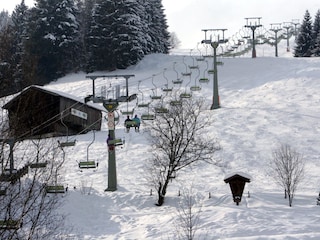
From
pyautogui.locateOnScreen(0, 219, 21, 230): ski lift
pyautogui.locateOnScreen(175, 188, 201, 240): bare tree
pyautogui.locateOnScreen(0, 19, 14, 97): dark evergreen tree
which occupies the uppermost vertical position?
pyautogui.locateOnScreen(0, 19, 14, 97): dark evergreen tree

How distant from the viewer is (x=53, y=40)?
60969 mm

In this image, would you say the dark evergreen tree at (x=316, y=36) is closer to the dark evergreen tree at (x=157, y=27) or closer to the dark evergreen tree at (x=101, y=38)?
the dark evergreen tree at (x=157, y=27)

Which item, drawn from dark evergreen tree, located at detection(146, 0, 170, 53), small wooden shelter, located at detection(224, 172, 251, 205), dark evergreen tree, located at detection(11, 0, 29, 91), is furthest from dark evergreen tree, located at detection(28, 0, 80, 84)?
small wooden shelter, located at detection(224, 172, 251, 205)

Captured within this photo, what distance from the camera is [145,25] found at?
201 feet

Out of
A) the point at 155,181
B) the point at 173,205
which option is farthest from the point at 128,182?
the point at 173,205

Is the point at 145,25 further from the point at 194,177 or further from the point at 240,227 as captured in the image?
the point at 240,227

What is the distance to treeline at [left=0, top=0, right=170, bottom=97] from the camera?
5841 cm

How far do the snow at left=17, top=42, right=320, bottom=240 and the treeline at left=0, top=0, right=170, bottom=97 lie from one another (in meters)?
14.4

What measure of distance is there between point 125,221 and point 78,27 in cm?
5005

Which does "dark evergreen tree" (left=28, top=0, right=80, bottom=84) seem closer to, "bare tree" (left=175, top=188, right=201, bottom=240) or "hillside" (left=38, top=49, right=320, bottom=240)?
"hillside" (left=38, top=49, right=320, bottom=240)

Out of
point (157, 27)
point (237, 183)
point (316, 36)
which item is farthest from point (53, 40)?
point (237, 183)

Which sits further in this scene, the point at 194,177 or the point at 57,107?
the point at 57,107

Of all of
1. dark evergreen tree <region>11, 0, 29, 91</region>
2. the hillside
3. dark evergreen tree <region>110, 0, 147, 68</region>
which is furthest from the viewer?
dark evergreen tree <region>110, 0, 147, 68</region>

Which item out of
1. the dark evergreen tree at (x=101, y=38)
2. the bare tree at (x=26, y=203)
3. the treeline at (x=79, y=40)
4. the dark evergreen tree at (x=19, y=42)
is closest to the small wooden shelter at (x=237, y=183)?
the bare tree at (x=26, y=203)
